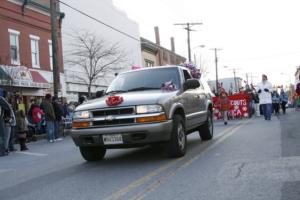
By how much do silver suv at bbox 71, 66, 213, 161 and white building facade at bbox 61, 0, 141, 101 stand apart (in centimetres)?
2344

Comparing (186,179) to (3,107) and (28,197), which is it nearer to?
(28,197)

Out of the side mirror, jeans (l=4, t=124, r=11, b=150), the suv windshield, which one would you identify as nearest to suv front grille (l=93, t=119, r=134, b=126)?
the suv windshield

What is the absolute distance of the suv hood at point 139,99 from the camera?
8221mm

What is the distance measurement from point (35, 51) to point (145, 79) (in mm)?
19362

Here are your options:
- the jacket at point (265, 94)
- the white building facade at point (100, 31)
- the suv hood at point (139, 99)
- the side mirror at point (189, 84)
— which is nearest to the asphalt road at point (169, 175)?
the suv hood at point (139, 99)

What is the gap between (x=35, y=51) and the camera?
91.2 feet

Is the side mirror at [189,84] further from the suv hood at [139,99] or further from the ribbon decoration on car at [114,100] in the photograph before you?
the ribbon decoration on car at [114,100]

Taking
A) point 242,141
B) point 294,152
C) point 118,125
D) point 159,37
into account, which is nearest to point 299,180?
point 294,152

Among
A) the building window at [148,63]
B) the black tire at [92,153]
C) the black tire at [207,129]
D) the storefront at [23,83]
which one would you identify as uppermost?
the building window at [148,63]

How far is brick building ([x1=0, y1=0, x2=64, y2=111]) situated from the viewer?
24.0 m

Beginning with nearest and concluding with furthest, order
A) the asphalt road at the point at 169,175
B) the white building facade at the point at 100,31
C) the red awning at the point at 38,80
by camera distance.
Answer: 1. the asphalt road at the point at 169,175
2. the red awning at the point at 38,80
3. the white building facade at the point at 100,31

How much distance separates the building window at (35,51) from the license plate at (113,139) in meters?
20.1

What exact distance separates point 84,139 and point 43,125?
12.1m

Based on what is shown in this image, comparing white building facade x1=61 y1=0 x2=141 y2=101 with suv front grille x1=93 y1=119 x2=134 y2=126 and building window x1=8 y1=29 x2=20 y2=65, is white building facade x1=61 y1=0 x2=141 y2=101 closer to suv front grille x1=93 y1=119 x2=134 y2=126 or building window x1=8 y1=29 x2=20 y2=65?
building window x1=8 y1=29 x2=20 y2=65
